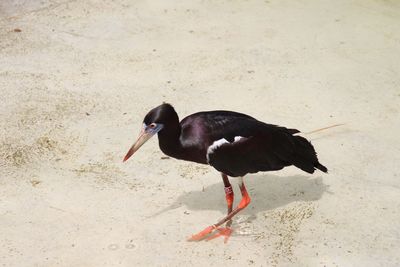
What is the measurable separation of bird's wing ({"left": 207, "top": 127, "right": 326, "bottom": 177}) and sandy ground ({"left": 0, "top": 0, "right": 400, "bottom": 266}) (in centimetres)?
49

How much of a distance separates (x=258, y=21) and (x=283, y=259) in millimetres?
4504

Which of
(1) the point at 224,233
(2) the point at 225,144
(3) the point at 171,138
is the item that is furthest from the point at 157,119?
(1) the point at 224,233

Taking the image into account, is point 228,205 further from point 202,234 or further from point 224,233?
point 202,234

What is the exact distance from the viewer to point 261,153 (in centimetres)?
505

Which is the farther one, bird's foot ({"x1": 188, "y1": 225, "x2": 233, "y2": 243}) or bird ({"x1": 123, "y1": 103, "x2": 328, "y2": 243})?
bird's foot ({"x1": 188, "y1": 225, "x2": 233, "y2": 243})

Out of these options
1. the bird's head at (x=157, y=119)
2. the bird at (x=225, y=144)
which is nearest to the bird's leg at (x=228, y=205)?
the bird at (x=225, y=144)

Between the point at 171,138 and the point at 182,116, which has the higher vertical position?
the point at 171,138

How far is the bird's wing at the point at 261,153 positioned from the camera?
4898mm

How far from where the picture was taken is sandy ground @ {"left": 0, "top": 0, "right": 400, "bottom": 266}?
16.5 feet

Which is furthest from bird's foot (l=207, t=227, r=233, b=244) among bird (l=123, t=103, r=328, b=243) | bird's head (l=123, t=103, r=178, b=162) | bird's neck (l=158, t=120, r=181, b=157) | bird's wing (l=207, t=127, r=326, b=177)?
bird's head (l=123, t=103, r=178, b=162)

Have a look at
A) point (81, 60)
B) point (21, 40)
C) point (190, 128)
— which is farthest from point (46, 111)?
point (190, 128)

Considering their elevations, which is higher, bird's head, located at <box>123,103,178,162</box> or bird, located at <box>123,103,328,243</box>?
bird's head, located at <box>123,103,178,162</box>

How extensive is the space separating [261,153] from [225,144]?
335 mm

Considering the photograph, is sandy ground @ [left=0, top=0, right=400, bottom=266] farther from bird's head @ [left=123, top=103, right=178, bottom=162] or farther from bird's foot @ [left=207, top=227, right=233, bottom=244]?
bird's head @ [left=123, top=103, right=178, bottom=162]
